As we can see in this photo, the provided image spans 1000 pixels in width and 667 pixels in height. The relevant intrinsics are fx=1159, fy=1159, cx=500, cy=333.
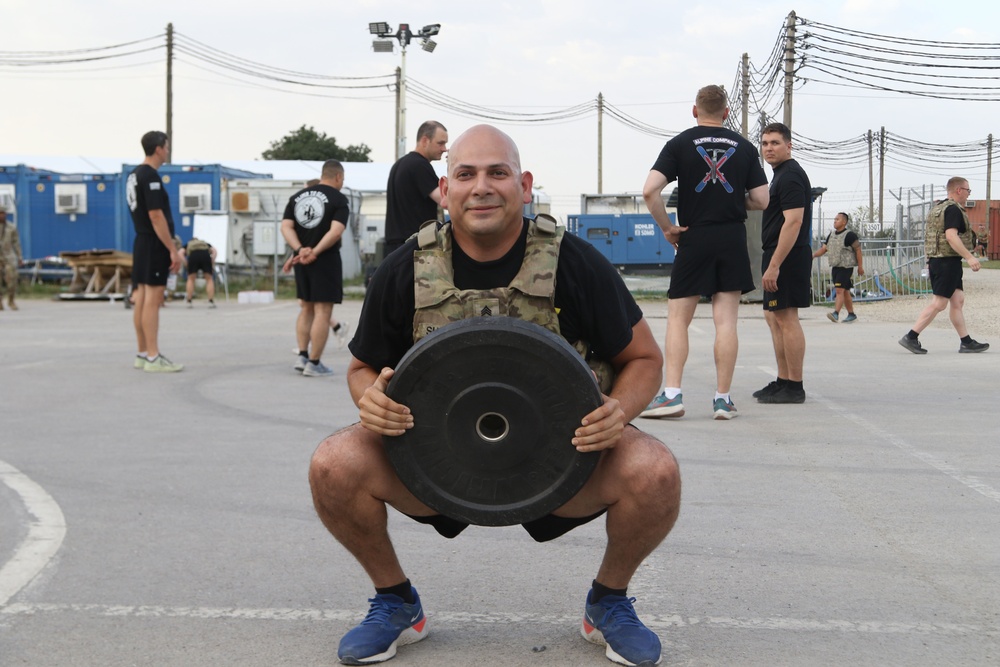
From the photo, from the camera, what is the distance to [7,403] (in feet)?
28.5

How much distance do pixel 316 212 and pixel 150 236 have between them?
155 cm

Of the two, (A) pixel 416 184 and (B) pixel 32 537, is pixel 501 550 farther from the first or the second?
(A) pixel 416 184

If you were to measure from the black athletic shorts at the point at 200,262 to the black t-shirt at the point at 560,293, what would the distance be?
2036cm

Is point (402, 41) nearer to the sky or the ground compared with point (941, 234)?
nearer to the sky

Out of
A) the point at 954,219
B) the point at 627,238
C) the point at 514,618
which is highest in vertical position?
the point at 627,238

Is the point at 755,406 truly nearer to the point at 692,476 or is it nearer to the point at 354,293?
the point at 692,476

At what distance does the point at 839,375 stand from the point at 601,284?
7550 millimetres

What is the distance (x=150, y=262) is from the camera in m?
10.4

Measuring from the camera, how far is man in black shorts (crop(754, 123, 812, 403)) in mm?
8109

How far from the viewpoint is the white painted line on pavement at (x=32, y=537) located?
13.4ft

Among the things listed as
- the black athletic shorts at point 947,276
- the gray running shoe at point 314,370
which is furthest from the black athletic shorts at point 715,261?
the black athletic shorts at point 947,276

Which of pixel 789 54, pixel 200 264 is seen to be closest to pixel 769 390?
pixel 200 264

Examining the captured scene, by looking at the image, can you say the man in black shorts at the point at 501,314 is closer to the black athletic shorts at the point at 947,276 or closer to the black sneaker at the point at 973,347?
the black athletic shorts at the point at 947,276

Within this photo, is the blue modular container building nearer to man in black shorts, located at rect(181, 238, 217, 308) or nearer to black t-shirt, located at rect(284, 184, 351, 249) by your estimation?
man in black shorts, located at rect(181, 238, 217, 308)
